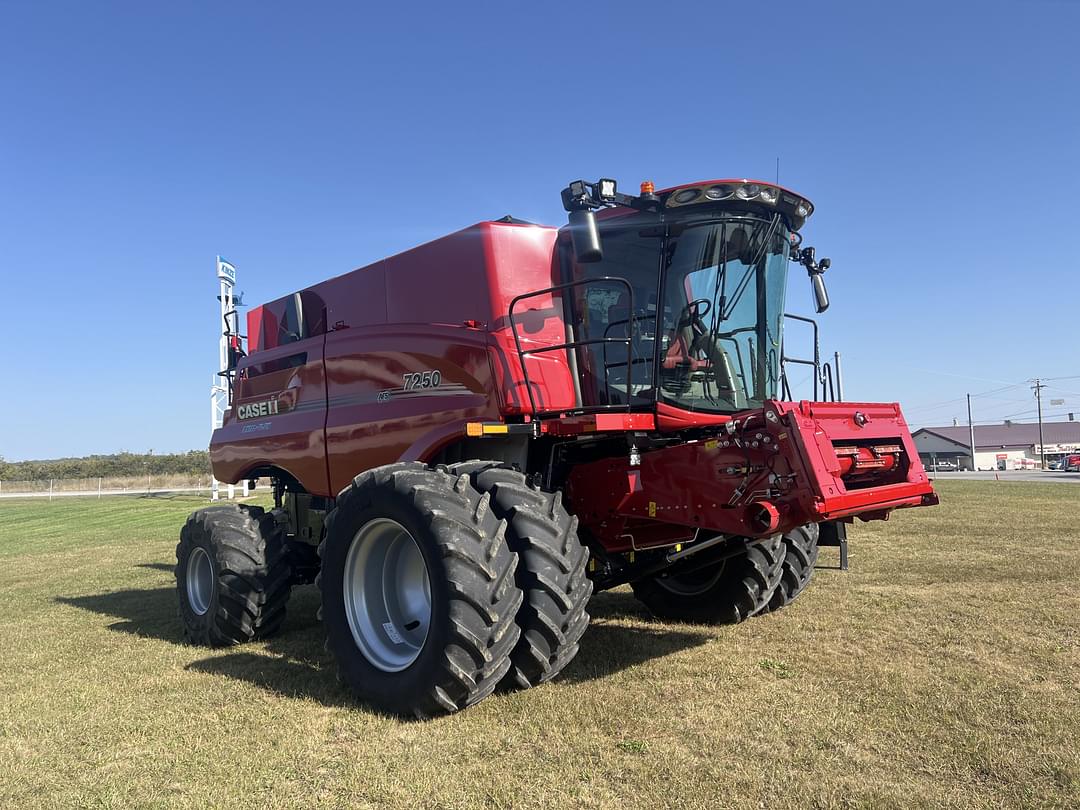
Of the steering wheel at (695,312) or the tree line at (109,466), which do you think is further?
the tree line at (109,466)

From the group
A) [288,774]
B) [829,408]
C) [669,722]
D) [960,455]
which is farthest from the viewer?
[960,455]

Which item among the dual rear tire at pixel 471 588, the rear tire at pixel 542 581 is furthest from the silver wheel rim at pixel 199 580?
the rear tire at pixel 542 581

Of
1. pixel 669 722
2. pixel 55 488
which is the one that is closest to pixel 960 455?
pixel 55 488

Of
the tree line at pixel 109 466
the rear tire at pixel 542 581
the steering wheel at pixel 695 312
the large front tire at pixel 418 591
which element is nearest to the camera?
the large front tire at pixel 418 591

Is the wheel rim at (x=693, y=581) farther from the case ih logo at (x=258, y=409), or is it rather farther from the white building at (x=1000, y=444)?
the white building at (x=1000, y=444)

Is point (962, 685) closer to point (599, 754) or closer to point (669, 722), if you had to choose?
point (669, 722)

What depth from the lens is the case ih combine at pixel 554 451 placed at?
14.4ft

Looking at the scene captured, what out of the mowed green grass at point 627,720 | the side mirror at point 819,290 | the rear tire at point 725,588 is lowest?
the mowed green grass at point 627,720

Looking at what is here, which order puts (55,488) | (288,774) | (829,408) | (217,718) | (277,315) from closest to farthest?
(288,774)
(217,718)
(829,408)
(277,315)
(55,488)

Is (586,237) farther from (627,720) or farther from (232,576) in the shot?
(232,576)

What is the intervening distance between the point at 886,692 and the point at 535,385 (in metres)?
2.91

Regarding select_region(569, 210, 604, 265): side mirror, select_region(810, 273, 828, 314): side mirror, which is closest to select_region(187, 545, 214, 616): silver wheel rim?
select_region(569, 210, 604, 265): side mirror

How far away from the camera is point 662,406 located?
17.1 ft

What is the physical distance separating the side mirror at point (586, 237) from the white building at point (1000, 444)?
276 ft
